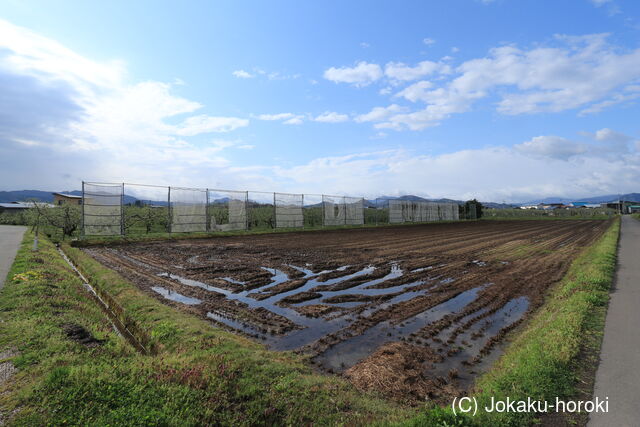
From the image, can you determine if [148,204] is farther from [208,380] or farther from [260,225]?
[208,380]

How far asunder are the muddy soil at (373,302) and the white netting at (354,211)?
60.6ft

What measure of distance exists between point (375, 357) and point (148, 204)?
78.2ft

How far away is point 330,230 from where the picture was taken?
27.1m

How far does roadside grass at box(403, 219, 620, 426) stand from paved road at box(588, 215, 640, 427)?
133mm

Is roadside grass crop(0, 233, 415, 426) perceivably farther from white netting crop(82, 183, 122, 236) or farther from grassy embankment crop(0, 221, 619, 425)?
white netting crop(82, 183, 122, 236)

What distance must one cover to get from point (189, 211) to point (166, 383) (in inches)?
719

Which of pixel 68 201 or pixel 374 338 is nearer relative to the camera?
pixel 374 338

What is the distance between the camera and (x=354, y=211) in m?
31.7

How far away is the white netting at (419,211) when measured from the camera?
126 ft

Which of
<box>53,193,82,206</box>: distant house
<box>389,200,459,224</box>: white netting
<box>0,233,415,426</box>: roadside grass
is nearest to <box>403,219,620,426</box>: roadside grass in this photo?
<box>0,233,415,426</box>: roadside grass

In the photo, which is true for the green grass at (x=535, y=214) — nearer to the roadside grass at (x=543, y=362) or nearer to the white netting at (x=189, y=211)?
the white netting at (x=189, y=211)

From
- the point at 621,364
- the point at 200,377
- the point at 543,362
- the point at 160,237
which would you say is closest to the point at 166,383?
the point at 200,377

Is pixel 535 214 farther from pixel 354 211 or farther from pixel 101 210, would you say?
pixel 101 210

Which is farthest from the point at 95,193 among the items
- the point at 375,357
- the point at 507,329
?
the point at 507,329
